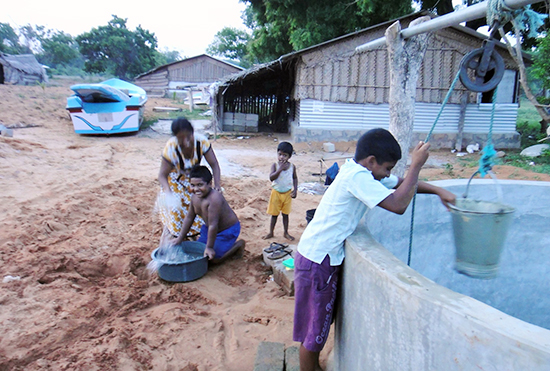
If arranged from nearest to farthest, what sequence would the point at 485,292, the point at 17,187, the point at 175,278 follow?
the point at 485,292 < the point at 175,278 < the point at 17,187

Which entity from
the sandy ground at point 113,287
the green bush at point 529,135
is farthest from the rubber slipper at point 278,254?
the green bush at point 529,135

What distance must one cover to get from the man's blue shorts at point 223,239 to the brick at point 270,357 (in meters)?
1.38

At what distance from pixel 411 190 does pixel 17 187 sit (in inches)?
245

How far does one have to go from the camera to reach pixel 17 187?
5945 mm

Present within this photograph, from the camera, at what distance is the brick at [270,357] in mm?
2348

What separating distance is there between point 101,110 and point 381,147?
1202 cm

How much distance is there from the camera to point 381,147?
5.88 ft

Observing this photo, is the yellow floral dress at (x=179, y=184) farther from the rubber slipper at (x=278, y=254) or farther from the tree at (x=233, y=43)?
the tree at (x=233, y=43)

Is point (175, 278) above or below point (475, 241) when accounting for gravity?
below

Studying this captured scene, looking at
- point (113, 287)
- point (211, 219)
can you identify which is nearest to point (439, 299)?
point (211, 219)

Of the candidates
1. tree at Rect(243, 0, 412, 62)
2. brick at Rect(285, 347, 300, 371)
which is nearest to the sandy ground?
brick at Rect(285, 347, 300, 371)

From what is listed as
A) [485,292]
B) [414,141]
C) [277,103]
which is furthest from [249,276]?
[277,103]

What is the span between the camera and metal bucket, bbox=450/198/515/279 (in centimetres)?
170

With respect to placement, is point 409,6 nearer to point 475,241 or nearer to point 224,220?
point 224,220
